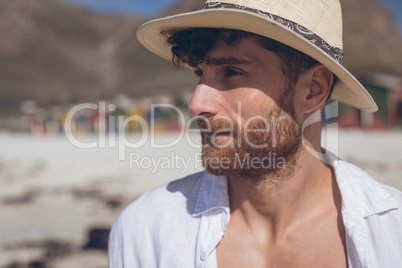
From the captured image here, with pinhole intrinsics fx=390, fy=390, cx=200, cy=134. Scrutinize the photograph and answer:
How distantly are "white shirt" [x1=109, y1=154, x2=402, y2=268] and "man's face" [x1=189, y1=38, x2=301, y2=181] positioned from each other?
10.4 inches

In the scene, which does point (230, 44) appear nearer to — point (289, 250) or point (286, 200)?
point (286, 200)

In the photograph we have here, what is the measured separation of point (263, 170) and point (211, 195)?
315 mm

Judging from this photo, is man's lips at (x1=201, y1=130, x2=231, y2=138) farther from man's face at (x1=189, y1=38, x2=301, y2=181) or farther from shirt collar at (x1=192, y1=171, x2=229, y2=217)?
shirt collar at (x1=192, y1=171, x2=229, y2=217)

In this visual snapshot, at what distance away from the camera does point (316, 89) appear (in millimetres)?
2154

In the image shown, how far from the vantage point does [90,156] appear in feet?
47.2

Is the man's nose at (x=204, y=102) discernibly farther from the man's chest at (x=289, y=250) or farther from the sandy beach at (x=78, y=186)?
the sandy beach at (x=78, y=186)

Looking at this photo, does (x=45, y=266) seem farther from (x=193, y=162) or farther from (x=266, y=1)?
(x=193, y=162)

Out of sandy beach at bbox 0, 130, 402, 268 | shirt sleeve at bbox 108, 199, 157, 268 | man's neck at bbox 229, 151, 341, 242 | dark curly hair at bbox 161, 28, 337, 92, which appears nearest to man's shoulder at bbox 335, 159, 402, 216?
man's neck at bbox 229, 151, 341, 242

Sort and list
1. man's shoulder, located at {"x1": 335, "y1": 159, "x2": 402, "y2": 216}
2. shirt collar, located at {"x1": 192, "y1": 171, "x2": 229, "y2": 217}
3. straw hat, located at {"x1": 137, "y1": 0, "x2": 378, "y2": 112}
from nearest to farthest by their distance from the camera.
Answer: straw hat, located at {"x1": 137, "y1": 0, "x2": 378, "y2": 112}, man's shoulder, located at {"x1": 335, "y1": 159, "x2": 402, "y2": 216}, shirt collar, located at {"x1": 192, "y1": 171, "x2": 229, "y2": 217}

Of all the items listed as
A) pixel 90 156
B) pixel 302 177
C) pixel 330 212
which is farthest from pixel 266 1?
pixel 90 156

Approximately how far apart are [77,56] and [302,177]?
8995 cm

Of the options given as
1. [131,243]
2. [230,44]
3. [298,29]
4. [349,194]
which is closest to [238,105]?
[230,44]

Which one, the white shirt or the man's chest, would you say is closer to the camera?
the white shirt

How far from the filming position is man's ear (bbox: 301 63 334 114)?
211 centimetres
